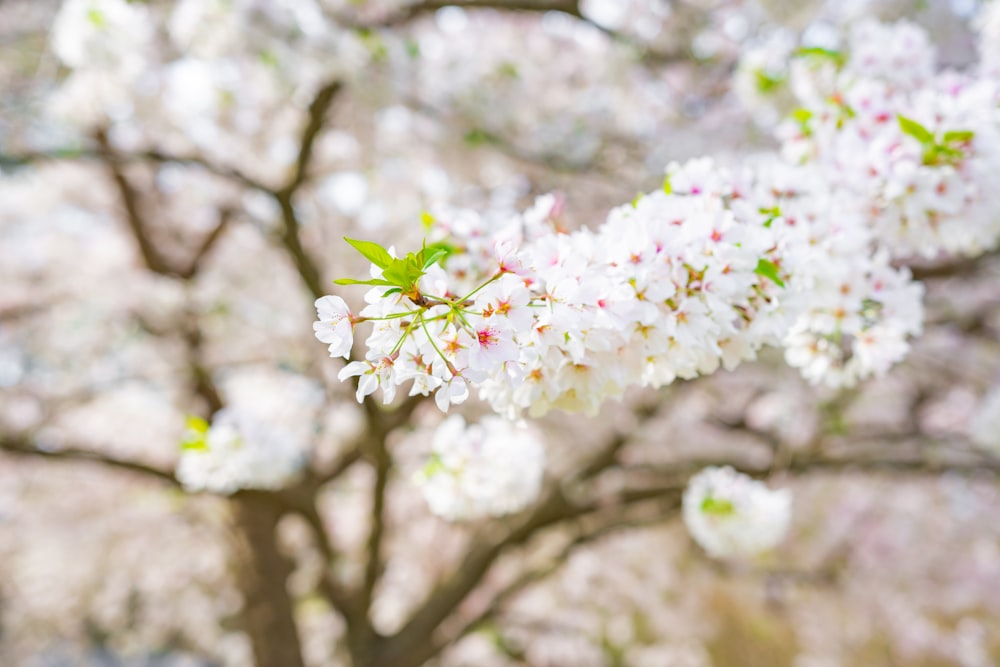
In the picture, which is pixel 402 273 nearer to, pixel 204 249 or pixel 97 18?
pixel 97 18

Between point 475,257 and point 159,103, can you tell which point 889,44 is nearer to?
point 475,257

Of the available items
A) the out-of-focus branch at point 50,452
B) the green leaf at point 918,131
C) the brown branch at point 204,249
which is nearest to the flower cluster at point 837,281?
the green leaf at point 918,131

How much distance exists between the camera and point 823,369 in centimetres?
135

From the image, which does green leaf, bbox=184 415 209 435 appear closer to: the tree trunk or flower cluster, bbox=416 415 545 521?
flower cluster, bbox=416 415 545 521

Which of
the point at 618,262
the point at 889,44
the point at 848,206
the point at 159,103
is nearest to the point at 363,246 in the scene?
the point at 618,262

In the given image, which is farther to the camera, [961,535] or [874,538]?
[874,538]

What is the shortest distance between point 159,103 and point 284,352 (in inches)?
71.8

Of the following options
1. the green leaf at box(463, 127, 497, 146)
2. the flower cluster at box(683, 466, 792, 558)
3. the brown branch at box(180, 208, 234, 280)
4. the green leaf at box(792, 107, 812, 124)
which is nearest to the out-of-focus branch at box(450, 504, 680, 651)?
the flower cluster at box(683, 466, 792, 558)

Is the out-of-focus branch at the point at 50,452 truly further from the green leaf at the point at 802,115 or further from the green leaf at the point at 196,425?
the green leaf at the point at 802,115

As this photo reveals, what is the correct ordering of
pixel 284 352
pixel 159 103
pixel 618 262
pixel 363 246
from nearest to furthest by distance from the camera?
1. pixel 363 246
2. pixel 618 262
3. pixel 159 103
4. pixel 284 352

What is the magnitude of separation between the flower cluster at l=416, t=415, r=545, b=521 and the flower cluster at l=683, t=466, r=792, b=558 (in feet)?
2.30

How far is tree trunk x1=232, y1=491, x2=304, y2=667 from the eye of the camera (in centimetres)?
448

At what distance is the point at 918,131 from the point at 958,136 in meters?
0.08

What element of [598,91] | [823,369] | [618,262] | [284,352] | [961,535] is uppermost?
[618,262]
